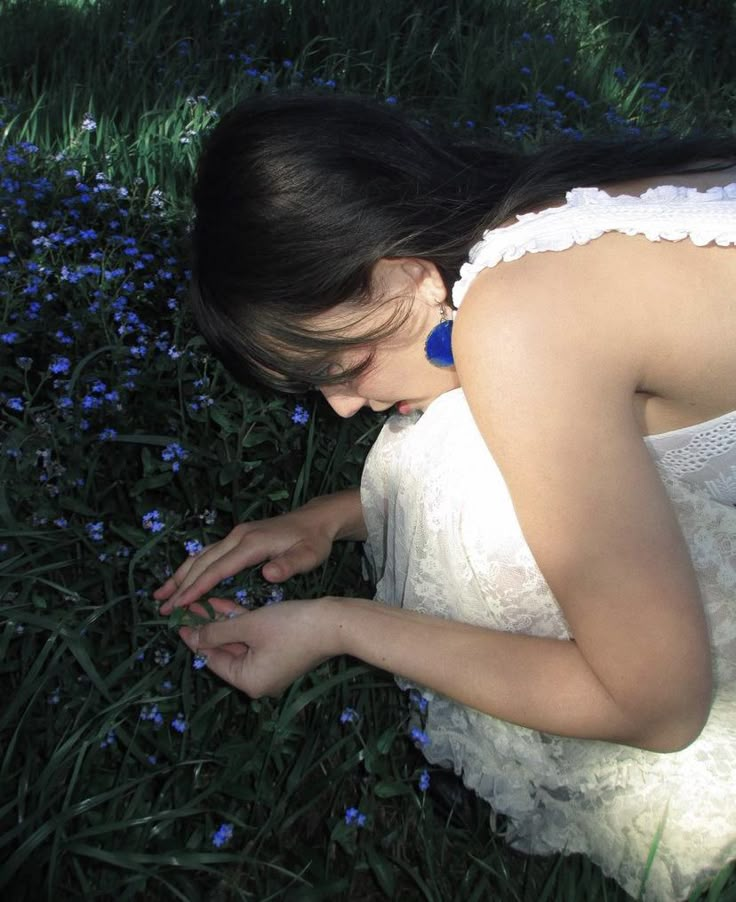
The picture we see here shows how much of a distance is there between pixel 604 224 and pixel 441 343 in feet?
1.17

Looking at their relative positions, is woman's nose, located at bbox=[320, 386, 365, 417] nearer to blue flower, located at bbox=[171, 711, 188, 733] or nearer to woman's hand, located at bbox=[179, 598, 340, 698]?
woman's hand, located at bbox=[179, 598, 340, 698]

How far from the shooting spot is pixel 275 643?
→ 166 centimetres

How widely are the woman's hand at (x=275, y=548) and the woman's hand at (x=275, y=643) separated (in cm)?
10

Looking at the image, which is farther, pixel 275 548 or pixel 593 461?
pixel 275 548

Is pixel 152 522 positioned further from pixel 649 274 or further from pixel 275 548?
pixel 649 274

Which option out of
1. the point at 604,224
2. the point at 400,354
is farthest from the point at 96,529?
the point at 604,224

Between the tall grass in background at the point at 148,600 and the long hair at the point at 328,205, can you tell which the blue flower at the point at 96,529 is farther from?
the long hair at the point at 328,205

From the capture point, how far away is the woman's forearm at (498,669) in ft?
4.96

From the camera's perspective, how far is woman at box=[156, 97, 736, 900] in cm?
140

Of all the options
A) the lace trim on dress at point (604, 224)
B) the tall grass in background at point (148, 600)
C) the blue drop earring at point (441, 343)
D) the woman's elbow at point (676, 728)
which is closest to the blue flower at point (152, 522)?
the tall grass in background at point (148, 600)

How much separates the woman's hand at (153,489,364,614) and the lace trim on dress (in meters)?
0.62

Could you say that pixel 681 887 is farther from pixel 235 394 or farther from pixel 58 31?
pixel 58 31

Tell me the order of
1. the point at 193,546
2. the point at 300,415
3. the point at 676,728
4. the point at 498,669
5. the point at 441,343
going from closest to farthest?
the point at 676,728
the point at 498,669
the point at 441,343
the point at 193,546
the point at 300,415

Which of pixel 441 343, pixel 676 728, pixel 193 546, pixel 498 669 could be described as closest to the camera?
pixel 676 728
